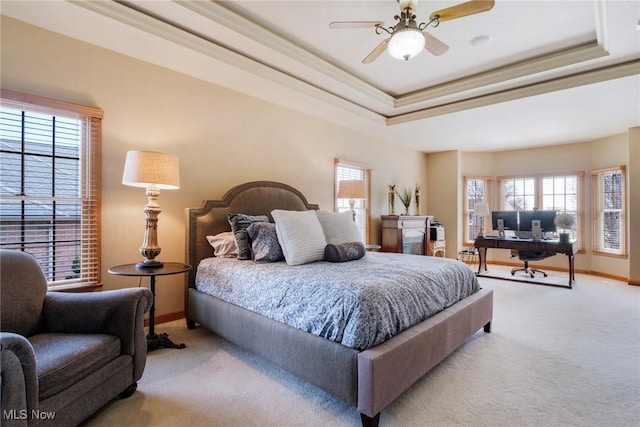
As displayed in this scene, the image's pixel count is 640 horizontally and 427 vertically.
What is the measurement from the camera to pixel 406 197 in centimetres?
637

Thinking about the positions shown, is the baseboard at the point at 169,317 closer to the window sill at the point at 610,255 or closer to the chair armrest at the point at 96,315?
the chair armrest at the point at 96,315

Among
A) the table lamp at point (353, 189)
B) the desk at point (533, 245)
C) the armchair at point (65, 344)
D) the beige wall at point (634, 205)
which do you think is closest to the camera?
the armchair at point (65, 344)

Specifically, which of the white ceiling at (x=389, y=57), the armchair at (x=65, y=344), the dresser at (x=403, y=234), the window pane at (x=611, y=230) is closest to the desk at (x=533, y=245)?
the dresser at (x=403, y=234)

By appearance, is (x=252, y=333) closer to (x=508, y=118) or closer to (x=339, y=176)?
(x=339, y=176)

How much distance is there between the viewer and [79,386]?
1506 millimetres

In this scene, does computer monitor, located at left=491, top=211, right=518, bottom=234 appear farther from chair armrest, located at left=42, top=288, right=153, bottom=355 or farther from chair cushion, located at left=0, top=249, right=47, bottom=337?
chair cushion, located at left=0, top=249, right=47, bottom=337

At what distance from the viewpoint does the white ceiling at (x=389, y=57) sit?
2.52 meters

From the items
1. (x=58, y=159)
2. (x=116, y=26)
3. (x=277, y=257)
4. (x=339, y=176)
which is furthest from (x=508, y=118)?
(x=58, y=159)

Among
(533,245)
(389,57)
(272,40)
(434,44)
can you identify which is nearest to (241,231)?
(272,40)

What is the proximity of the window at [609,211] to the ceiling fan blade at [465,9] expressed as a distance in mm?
5468

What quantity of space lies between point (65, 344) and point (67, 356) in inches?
5.6

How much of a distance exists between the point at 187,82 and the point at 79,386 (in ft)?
9.43

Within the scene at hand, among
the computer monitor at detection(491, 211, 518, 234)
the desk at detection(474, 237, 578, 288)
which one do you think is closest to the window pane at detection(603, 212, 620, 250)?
the desk at detection(474, 237, 578, 288)

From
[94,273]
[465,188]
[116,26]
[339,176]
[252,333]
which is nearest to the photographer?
[252,333]
